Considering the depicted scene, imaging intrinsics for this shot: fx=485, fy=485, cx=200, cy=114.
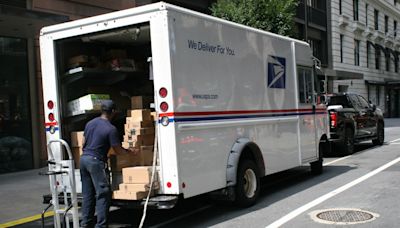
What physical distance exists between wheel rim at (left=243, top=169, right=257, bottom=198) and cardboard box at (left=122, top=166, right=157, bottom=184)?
2081mm

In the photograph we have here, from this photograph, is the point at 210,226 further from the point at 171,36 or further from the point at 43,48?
the point at 43,48

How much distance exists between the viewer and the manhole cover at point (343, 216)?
22.3ft

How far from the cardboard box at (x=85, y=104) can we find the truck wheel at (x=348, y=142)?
933cm

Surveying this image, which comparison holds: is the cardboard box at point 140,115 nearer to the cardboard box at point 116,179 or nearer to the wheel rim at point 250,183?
the cardboard box at point 116,179

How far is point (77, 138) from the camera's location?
23.2ft

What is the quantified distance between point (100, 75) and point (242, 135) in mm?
2420

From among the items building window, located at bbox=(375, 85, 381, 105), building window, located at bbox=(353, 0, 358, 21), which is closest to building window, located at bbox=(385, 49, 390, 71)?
building window, located at bbox=(375, 85, 381, 105)

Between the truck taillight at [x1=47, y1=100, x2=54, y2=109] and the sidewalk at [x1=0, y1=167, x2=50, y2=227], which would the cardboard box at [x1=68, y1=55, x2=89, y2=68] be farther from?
the sidewalk at [x1=0, y1=167, x2=50, y2=227]

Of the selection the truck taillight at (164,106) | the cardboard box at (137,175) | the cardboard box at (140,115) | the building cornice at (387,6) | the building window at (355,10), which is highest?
the building cornice at (387,6)

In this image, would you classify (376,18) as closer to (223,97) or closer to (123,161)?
(223,97)

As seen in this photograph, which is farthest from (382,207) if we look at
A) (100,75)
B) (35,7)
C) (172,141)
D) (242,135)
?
(35,7)

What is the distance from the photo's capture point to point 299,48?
10039 mm

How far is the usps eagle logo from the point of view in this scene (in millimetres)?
8680

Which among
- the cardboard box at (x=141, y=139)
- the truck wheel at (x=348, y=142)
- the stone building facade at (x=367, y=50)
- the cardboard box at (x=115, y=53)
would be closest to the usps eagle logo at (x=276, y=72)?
the cardboard box at (x=115, y=53)
